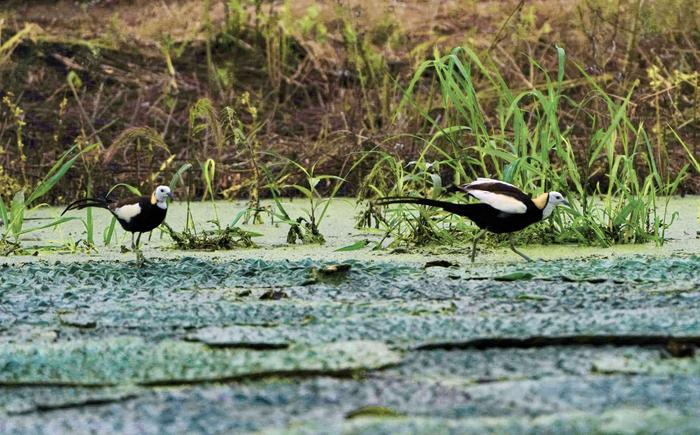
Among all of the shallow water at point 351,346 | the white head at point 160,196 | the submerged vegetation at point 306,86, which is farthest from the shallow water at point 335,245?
the submerged vegetation at point 306,86

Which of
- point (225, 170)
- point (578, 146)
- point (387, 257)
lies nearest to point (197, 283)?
point (387, 257)

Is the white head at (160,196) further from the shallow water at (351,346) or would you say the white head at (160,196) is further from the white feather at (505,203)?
the white feather at (505,203)

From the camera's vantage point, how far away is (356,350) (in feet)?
8.60

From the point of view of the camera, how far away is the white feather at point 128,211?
157 inches

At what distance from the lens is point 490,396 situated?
89.7 inches

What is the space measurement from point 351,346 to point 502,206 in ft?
4.01

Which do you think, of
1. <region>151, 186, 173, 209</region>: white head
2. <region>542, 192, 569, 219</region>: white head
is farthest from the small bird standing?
<region>151, 186, 173, 209</region>: white head

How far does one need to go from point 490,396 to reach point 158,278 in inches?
64.2

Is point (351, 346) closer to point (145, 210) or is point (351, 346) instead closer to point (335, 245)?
point (145, 210)

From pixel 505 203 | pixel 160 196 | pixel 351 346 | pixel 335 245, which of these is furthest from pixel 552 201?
pixel 351 346

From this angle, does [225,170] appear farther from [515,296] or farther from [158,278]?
[515,296]

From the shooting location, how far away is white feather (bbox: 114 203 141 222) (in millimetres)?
3993

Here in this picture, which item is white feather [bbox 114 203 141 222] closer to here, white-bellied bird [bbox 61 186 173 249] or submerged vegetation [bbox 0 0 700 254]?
white-bellied bird [bbox 61 186 173 249]

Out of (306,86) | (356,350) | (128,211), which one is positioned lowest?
(356,350)
